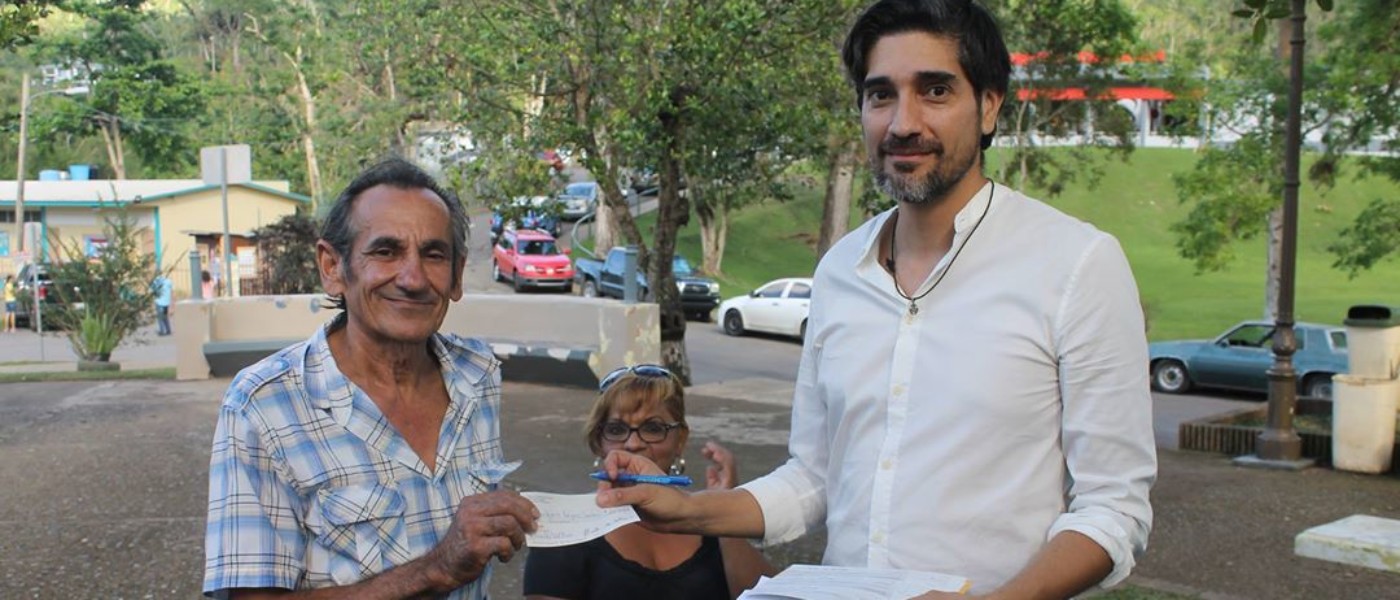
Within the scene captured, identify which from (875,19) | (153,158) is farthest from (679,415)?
A: (153,158)

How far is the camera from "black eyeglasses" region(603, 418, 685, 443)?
3752 millimetres

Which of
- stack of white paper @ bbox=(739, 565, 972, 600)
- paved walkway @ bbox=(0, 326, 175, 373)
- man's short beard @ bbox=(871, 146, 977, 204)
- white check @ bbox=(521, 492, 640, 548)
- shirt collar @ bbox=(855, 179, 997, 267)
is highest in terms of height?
man's short beard @ bbox=(871, 146, 977, 204)

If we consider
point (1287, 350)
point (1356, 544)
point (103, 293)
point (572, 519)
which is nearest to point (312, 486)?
point (572, 519)

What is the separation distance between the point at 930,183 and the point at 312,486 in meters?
1.29

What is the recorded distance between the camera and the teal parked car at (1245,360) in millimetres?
20984

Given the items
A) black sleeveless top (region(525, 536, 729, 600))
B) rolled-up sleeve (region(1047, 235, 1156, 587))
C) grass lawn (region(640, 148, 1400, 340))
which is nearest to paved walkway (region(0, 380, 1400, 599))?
black sleeveless top (region(525, 536, 729, 600))

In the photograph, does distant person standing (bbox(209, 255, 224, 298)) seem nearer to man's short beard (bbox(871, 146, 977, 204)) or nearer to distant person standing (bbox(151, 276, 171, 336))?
distant person standing (bbox(151, 276, 171, 336))

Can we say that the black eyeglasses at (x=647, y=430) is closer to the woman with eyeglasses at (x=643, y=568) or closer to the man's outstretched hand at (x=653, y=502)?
the woman with eyeglasses at (x=643, y=568)

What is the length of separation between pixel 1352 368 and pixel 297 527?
40.8 ft

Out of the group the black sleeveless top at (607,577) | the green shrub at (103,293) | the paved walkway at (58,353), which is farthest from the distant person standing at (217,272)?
the black sleeveless top at (607,577)

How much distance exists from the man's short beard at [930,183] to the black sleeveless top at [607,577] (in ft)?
4.49

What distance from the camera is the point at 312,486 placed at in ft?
8.34

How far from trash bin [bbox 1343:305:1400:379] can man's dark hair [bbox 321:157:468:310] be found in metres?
11.8

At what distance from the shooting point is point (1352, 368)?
1281cm
